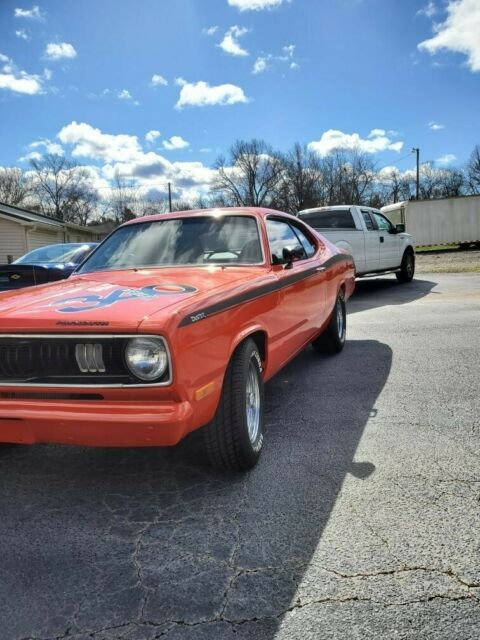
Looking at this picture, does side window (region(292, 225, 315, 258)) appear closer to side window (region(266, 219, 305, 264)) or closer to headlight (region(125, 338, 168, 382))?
side window (region(266, 219, 305, 264))

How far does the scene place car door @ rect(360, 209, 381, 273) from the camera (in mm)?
10930

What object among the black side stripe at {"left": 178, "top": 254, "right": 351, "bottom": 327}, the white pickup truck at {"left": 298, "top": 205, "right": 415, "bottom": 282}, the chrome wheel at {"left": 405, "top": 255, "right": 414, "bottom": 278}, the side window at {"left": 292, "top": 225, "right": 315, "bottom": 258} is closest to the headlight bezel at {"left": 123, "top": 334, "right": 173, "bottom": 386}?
the black side stripe at {"left": 178, "top": 254, "right": 351, "bottom": 327}

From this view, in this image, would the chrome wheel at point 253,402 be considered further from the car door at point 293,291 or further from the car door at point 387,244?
the car door at point 387,244

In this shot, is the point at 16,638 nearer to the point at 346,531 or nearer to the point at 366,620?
the point at 366,620

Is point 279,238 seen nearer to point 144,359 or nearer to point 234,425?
point 234,425

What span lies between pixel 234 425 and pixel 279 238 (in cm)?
201

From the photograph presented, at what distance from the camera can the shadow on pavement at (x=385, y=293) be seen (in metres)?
9.70

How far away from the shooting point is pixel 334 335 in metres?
5.68

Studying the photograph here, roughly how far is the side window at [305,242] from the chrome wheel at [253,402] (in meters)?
2.07

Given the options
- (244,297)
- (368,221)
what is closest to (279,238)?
(244,297)

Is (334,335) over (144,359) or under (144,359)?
under

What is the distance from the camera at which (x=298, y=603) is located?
73.4 inches

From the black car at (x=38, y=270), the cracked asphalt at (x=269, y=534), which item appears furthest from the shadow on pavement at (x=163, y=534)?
the black car at (x=38, y=270)

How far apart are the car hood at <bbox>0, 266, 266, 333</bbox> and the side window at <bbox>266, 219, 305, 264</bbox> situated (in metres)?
0.38
